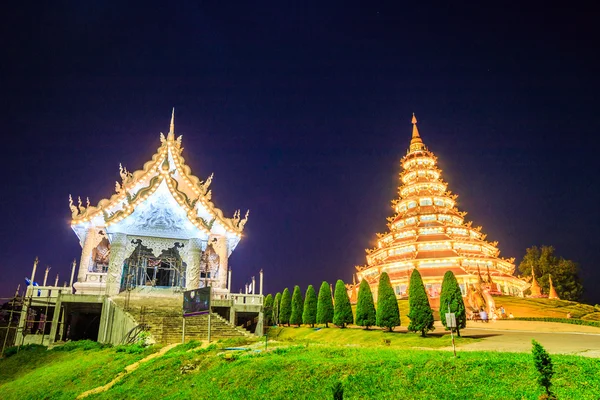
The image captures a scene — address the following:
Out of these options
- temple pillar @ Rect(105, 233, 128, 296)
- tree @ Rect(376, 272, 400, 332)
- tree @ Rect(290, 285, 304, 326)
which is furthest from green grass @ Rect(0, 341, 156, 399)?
tree @ Rect(290, 285, 304, 326)

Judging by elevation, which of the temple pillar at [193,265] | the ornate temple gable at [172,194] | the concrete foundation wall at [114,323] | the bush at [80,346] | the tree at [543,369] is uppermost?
the ornate temple gable at [172,194]

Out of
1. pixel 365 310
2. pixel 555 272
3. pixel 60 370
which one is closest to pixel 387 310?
pixel 365 310

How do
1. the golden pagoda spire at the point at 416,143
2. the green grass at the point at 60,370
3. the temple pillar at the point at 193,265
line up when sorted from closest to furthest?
the green grass at the point at 60,370, the temple pillar at the point at 193,265, the golden pagoda spire at the point at 416,143

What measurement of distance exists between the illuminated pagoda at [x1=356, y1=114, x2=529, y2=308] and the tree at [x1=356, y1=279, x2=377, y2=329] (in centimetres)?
1410

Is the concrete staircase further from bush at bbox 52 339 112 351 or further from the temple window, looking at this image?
the temple window

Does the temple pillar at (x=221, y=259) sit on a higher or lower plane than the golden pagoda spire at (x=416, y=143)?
lower

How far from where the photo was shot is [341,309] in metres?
28.1

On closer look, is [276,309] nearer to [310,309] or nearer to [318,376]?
[310,309]

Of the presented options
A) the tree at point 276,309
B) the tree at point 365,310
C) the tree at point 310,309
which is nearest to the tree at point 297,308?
the tree at point 310,309

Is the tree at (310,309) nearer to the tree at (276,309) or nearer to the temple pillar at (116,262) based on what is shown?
the tree at (276,309)

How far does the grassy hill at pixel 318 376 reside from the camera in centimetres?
874

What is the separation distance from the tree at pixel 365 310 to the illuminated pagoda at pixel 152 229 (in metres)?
9.04

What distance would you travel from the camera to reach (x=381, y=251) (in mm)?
51250

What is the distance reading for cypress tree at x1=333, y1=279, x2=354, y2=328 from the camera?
27828 mm
